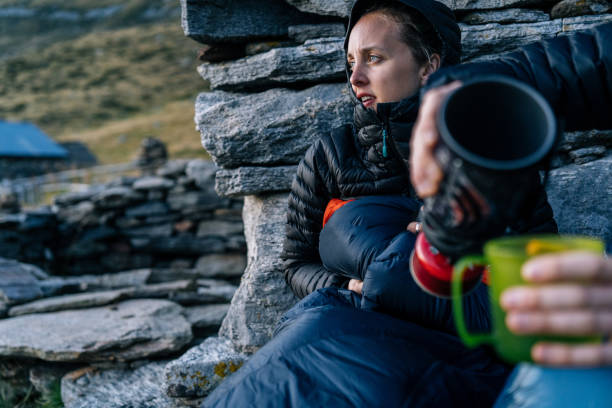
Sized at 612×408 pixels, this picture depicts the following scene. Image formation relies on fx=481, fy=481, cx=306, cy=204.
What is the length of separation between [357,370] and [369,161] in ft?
3.73

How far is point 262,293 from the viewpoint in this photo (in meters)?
2.70

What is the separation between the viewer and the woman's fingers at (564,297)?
2.32 feet

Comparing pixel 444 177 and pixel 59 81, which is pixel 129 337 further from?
pixel 59 81

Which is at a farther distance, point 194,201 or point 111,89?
point 111,89

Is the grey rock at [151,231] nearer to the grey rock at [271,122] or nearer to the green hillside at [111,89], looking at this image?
the grey rock at [271,122]

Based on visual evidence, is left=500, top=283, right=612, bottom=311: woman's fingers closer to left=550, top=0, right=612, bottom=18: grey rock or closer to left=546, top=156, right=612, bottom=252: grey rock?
left=546, top=156, right=612, bottom=252: grey rock

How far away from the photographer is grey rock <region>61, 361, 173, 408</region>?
2.57m

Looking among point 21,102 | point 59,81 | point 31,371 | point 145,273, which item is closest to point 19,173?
point 145,273

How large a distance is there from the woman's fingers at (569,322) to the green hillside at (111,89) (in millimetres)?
32250

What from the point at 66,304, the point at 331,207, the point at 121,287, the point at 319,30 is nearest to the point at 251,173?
the point at 331,207

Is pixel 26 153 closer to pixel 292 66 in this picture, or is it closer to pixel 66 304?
pixel 66 304

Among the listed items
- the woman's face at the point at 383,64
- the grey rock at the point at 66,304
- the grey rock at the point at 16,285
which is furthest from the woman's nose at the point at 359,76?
the grey rock at the point at 16,285

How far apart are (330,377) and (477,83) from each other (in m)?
0.76

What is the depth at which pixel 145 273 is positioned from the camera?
550cm
